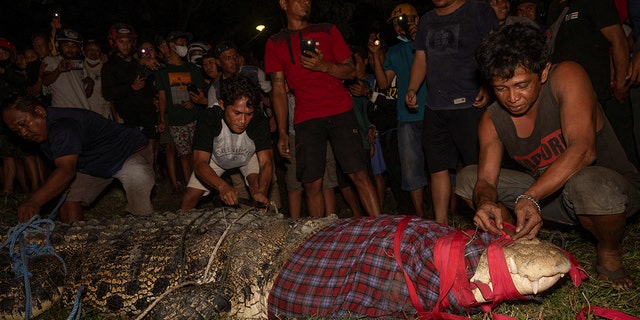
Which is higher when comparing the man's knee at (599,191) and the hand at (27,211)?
the hand at (27,211)

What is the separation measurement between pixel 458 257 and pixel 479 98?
2.00 metres

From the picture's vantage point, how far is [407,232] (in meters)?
2.34

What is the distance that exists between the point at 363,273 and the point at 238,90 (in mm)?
2241

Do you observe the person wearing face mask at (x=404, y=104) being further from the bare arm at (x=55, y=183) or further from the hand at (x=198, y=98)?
the bare arm at (x=55, y=183)

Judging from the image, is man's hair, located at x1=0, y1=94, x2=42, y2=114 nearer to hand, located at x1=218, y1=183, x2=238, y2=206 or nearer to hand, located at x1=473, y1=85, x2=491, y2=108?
hand, located at x1=218, y1=183, x2=238, y2=206

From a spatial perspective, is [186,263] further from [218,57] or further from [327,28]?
[218,57]

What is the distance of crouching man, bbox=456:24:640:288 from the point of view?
8.74ft

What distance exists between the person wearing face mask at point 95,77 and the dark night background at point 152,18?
4.83m

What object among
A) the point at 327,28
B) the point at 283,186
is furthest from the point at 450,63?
the point at 283,186

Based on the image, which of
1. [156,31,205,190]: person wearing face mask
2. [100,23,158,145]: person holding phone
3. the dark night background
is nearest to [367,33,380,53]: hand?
[156,31,205,190]: person wearing face mask

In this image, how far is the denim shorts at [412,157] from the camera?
14.7ft

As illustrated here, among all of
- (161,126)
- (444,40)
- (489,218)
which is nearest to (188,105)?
(161,126)

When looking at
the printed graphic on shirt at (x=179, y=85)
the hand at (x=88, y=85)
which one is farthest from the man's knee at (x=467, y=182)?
the hand at (x=88, y=85)

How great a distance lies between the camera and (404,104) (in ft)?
15.1
